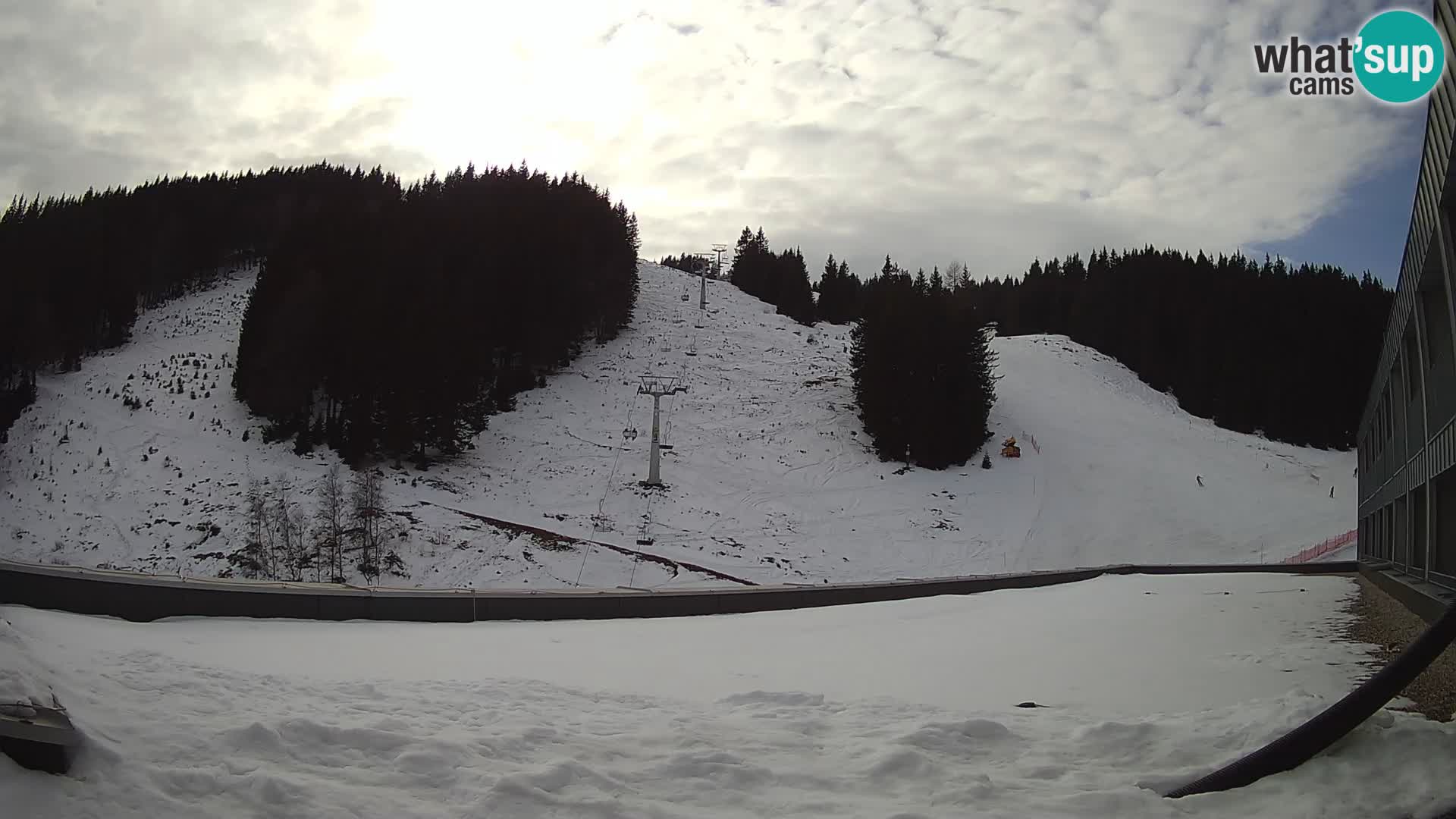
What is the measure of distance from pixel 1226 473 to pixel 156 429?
1798 inches

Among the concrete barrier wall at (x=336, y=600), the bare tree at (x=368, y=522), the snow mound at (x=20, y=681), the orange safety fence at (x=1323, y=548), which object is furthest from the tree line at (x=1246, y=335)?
the snow mound at (x=20, y=681)

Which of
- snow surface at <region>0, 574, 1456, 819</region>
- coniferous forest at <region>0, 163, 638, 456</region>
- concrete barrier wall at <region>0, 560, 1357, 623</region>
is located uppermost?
coniferous forest at <region>0, 163, 638, 456</region>

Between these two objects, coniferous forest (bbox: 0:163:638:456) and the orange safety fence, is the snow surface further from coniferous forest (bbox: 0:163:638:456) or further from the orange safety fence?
coniferous forest (bbox: 0:163:638:456)

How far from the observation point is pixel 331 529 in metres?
25.1

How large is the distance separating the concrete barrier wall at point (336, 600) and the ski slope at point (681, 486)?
36.5ft

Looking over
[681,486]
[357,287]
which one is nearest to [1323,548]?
[681,486]

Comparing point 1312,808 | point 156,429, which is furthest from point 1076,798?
point 156,429

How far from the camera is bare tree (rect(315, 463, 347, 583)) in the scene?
2397 centimetres

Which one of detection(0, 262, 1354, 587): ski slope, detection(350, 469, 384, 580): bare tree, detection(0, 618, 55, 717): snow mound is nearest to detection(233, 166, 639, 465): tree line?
detection(0, 262, 1354, 587): ski slope

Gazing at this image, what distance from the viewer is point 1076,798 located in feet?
13.8

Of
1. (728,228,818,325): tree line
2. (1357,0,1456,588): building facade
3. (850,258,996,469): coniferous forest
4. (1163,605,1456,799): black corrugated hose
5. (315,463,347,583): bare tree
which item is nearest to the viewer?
(1163,605,1456,799): black corrugated hose

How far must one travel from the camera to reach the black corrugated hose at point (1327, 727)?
13.3ft

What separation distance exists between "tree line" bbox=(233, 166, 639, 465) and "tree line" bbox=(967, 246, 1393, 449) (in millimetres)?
23822

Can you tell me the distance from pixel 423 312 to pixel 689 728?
33186mm
